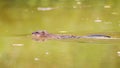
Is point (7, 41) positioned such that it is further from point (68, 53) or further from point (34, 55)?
point (68, 53)

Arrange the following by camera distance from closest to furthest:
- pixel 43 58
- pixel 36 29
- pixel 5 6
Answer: pixel 43 58
pixel 36 29
pixel 5 6

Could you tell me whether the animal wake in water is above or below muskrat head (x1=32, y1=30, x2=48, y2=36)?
below

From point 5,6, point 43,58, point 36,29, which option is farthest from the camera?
point 5,6

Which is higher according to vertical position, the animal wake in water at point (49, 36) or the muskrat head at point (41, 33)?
the muskrat head at point (41, 33)

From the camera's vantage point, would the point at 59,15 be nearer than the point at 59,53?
No

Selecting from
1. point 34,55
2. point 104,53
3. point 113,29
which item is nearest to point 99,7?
point 113,29

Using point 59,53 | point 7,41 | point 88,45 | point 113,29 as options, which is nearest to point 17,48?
point 7,41

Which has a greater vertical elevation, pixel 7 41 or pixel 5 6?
pixel 5 6
